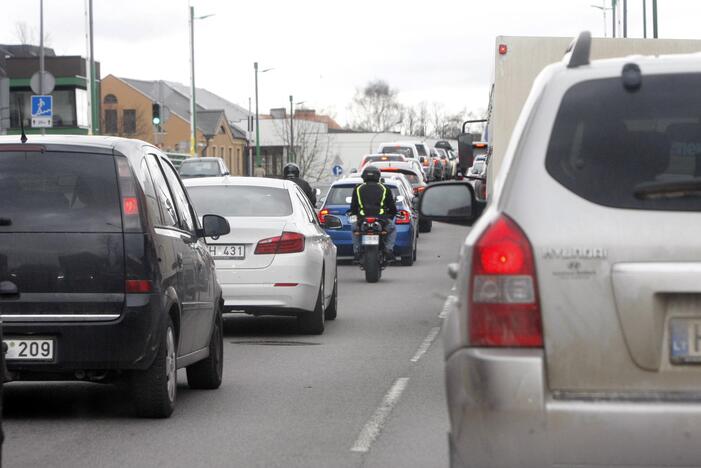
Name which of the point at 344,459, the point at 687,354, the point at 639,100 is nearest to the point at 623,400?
the point at 687,354

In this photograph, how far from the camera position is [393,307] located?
58.9 ft

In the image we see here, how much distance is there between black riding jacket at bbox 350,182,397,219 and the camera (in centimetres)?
2225

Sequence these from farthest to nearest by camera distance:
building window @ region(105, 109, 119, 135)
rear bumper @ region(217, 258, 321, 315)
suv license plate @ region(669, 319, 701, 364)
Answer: building window @ region(105, 109, 119, 135) → rear bumper @ region(217, 258, 321, 315) → suv license plate @ region(669, 319, 701, 364)

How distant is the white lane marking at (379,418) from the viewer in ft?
26.2

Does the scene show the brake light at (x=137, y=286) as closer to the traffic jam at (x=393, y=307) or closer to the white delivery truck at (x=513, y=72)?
the traffic jam at (x=393, y=307)

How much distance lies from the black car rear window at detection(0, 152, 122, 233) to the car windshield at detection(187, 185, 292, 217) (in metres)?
5.61

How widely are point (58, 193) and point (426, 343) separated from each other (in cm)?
572

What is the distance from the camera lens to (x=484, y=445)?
14.8 feet

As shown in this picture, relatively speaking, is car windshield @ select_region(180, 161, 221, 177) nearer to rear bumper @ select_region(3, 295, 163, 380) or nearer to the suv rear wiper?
rear bumper @ select_region(3, 295, 163, 380)

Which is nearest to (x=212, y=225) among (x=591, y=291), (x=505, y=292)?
(x=505, y=292)

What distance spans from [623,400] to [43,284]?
471 cm

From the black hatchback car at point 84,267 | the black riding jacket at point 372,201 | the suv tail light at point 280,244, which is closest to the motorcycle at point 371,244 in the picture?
the black riding jacket at point 372,201

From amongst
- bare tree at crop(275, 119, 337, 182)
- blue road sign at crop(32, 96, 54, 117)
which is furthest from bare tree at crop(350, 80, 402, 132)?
blue road sign at crop(32, 96, 54, 117)

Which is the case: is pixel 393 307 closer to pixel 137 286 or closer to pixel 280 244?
pixel 280 244
